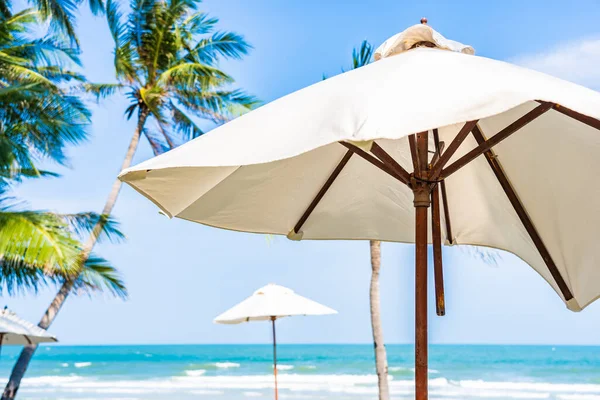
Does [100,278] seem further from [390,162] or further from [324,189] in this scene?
[390,162]

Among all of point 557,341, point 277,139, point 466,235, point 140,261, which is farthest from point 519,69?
point 557,341

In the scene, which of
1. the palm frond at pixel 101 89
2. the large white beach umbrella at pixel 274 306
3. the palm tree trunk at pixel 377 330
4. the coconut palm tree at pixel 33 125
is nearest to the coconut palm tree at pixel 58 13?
the coconut palm tree at pixel 33 125

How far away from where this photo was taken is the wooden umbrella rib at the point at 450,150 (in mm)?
2475

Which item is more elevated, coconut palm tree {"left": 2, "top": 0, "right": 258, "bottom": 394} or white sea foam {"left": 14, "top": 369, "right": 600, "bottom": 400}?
coconut palm tree {"left": 2, "top": 0, "right": 258, "bottom": 394}

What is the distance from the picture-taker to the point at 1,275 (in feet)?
35.8

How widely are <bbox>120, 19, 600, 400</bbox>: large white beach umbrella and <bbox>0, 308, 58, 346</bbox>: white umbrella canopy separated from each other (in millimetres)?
7268

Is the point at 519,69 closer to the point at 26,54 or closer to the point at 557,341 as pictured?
the point at 26,54

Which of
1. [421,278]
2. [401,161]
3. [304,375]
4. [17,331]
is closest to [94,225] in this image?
[17,331]

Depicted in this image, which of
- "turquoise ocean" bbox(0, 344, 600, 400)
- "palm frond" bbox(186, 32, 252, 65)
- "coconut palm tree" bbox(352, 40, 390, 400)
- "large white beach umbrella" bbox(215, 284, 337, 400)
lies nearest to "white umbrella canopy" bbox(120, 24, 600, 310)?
"large white beach umbrella" bbox(215, 284, 337, 400)

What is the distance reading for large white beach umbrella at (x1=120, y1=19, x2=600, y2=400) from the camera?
1.78 metres

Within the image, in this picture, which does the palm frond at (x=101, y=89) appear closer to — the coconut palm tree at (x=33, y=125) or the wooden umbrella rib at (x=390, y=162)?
the coconut palm tree at (x=33, y=125)

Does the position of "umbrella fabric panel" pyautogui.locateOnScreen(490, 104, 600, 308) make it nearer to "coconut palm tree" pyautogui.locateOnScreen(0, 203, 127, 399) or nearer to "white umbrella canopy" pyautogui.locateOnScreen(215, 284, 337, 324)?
"white umbrella canopy" pyautogui.locateOnScreen(215, 284, 337, 324)

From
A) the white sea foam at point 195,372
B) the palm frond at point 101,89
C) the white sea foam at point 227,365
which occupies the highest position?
the palm frond at point 101,89

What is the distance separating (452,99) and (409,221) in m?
1.76
